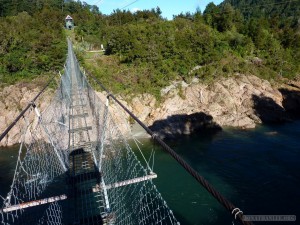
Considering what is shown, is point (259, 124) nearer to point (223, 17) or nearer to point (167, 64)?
point (167, 64)

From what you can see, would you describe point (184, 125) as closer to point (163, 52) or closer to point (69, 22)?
point (163, 52)

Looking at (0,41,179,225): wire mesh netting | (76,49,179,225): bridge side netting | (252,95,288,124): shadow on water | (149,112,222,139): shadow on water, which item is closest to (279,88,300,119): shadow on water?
(252,95,288,124): shadow on water

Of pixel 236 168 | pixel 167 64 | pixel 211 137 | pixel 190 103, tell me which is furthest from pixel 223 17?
pixel 236 168

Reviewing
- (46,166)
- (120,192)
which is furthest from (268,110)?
(46,166)

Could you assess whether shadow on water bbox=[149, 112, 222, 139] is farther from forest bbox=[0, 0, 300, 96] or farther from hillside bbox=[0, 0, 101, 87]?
hillside bbox=[0, 0, 101, 87]

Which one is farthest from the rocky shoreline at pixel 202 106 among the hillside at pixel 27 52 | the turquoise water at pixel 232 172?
the hillside at pixel 27 52

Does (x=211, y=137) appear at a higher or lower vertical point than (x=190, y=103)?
lower

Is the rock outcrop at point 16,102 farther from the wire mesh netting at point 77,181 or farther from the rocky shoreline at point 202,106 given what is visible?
the wire mesh netting at point 77,181
